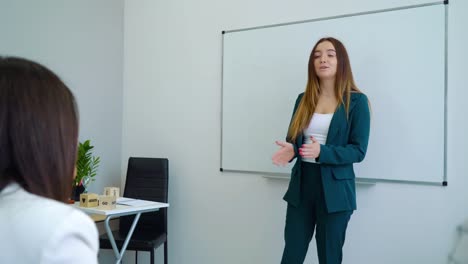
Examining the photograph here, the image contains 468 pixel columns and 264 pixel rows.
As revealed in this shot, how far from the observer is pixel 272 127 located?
106 inches

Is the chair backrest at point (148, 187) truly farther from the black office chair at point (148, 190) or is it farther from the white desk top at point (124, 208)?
the white desk top at point (124, 208)

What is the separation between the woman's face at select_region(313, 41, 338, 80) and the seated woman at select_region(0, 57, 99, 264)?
59.9 inches

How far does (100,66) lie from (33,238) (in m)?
2.90

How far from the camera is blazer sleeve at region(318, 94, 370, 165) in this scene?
69.1 inches

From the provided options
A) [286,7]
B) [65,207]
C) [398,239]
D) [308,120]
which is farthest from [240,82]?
[65,207]

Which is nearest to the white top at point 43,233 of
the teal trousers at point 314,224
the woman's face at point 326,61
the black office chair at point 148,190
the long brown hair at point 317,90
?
the teal trousers at point 314,224

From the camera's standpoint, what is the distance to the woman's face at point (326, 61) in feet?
6.44

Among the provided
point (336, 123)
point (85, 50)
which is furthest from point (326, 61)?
point (85, 50)

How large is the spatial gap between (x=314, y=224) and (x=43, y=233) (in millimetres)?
1581

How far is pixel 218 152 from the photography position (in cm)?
295

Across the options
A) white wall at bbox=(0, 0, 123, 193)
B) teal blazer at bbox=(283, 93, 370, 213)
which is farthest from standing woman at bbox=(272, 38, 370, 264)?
white wall at bbox=(0, 0, 123, 193)

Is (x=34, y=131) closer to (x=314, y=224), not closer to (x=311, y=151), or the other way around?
(x=311, y=151)

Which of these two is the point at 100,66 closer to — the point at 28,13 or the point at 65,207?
the point at 28,13

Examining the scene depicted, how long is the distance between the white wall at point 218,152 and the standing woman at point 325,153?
1.92 feet
